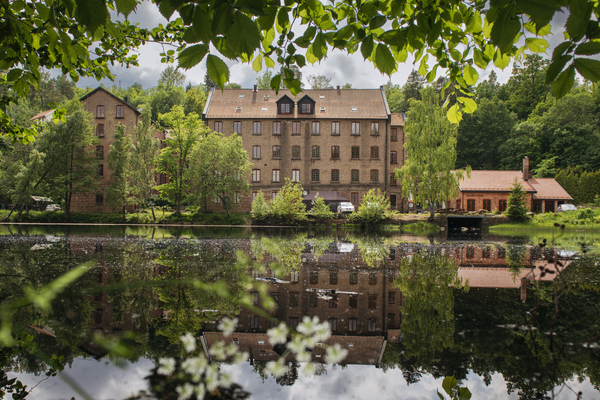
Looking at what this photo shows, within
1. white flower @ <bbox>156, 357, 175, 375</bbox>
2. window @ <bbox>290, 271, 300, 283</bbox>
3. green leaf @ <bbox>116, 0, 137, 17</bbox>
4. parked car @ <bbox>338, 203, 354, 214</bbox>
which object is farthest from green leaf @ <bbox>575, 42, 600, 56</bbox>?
parked car @ <bbox>338, 203, 354, 214</bbox>

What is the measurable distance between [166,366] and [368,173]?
41050 mm

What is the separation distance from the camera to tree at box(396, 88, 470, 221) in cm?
3103

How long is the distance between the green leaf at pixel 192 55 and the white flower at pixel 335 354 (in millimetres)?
2345

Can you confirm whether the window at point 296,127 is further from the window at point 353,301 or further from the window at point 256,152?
the window at point 353,301

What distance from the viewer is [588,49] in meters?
1.89

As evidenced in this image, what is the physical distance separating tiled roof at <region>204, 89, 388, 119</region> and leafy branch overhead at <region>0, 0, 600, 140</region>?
37.5 m

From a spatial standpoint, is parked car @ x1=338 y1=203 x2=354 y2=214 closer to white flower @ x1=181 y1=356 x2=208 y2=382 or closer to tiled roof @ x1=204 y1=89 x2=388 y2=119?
tiled roof @ x1=204 y1=89 x2=388 y2=119

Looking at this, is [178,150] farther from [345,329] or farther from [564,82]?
[564,82]

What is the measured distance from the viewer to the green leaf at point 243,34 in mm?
1762

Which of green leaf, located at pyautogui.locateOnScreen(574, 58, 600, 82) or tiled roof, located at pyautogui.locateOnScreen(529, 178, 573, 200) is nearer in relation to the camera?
green leaf, located at pyautogui.locateOnScreen(574, 58, 600, 82)

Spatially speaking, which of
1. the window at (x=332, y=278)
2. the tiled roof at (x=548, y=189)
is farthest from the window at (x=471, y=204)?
the window at (x=332, y=278)

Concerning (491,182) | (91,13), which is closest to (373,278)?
(91,13)

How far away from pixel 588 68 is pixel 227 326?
333 centimetres

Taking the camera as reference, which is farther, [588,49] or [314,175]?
[314,175]
